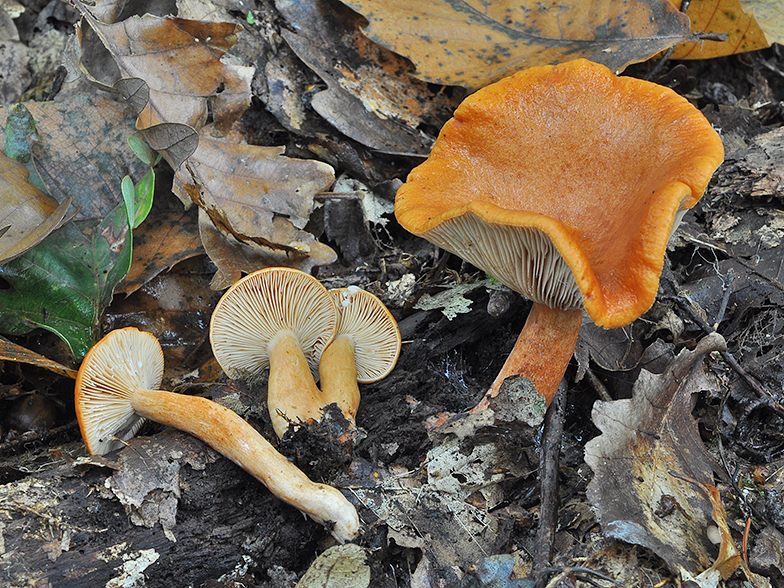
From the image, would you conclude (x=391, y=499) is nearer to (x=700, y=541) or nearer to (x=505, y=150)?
(x=700, y=541)

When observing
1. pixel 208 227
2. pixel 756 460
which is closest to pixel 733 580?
pixel 756 460

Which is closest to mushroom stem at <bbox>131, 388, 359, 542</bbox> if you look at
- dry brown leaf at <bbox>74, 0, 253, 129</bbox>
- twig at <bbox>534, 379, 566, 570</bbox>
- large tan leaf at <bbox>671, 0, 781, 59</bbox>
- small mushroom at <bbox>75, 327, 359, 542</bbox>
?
small mushroom at <bbox>75, 327, 359, 542</bbox>

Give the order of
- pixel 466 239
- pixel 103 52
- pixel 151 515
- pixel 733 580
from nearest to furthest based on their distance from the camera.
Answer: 1. pixel 733 580
2. pixel 151 515
3. pixel 466 239
4. pixel 103 52

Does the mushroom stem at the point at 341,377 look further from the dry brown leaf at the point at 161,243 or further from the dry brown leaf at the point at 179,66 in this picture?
the dry brown leaf at the point at 179,66

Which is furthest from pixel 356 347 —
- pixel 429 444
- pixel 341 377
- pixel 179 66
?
pixel 179 66

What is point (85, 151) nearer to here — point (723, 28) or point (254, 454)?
point (254, 454)

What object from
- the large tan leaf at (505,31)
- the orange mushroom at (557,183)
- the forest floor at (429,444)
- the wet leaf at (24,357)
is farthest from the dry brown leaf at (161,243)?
the large tan leaf at (505,31)

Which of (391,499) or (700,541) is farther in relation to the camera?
(391,499)
